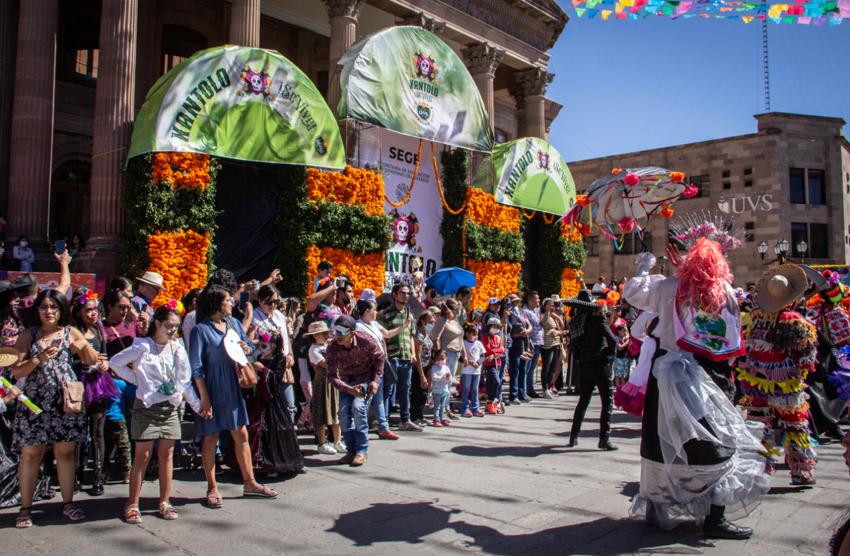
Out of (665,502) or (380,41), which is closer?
(665,502)

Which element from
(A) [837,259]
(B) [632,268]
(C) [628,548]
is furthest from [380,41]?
(A) [837,259]

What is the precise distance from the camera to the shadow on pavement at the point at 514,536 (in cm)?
463

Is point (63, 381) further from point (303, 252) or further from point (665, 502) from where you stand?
point (303, 252)

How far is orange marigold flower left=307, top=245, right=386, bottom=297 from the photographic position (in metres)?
15.7

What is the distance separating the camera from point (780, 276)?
22.4ft

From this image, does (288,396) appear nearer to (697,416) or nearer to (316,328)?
(316,328)

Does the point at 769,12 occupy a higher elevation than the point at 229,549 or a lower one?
higher

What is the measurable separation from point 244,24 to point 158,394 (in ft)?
43.2

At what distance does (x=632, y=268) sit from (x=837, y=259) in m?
10.8

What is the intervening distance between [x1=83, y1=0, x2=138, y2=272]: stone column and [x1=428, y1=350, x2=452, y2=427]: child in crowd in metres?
7.52

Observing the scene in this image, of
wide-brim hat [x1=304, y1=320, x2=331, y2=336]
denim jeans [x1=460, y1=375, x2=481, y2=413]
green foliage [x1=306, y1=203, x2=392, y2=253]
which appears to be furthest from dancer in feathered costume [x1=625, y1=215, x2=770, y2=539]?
green foliage [x1=306, y1=203, x2=392, y2=253]

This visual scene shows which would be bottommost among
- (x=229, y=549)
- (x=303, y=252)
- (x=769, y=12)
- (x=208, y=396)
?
(x=229, y=549)

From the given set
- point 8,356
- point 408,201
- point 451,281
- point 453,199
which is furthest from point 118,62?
point 8,356

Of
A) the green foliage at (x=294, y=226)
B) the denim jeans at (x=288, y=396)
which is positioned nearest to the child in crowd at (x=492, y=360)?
the denim jeans at (x=288, y=396)
